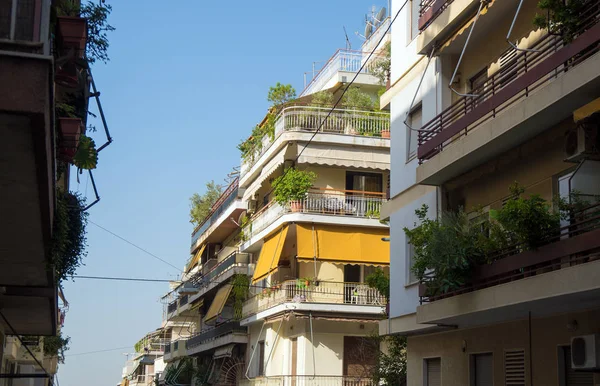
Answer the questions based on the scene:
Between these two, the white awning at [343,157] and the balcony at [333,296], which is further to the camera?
the white awning at [343,157]

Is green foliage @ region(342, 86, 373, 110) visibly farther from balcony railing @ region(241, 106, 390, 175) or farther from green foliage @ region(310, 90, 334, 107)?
green foliage @ region(310, 90, 334, 107)

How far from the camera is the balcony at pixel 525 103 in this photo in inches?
481

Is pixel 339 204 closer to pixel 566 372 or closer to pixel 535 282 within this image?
pixel 566 372

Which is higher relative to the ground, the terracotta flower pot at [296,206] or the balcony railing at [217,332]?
the terracotta flower pot at [296,206]

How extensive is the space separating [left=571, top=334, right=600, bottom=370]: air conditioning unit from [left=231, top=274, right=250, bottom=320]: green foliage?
1097 inches

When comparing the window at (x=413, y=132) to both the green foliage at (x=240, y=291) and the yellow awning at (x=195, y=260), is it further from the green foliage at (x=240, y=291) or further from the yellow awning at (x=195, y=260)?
the yellow awning at (x=195, y=260)

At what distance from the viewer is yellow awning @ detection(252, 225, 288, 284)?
32.7m

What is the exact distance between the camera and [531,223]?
41.5ft

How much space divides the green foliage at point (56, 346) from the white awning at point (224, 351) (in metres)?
7.52

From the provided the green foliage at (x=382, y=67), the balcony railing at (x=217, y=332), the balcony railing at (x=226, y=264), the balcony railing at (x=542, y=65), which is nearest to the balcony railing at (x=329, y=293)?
the balcony railing at (x=217, y=332)

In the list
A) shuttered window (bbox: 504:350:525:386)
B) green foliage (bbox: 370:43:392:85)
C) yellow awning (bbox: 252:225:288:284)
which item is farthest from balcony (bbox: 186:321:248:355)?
shuttered window (bbox: 504:350:525:386)

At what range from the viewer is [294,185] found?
3241 cm

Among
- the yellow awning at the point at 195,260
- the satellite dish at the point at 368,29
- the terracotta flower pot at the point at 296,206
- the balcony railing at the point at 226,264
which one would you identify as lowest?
the balcony railing at the point at 226,264

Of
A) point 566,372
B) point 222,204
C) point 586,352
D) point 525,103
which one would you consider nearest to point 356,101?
point 222,204
